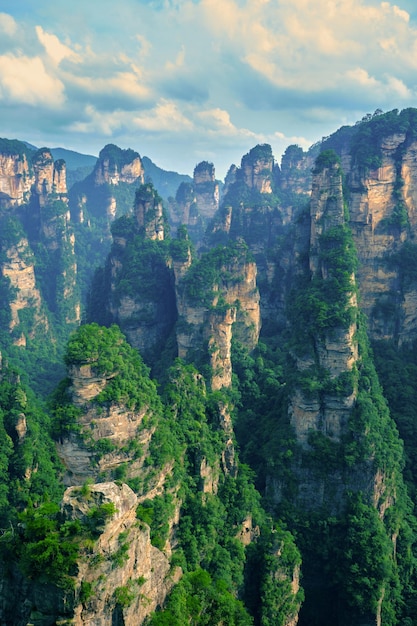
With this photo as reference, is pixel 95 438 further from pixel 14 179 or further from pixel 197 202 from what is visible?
pixel 197 202

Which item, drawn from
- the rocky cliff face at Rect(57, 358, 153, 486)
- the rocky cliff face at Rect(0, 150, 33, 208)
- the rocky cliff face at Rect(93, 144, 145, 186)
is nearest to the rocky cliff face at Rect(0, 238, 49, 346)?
the rocky cliff face at Rect(0, 150, 33, 208)

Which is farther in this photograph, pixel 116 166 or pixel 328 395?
pixel 116 166

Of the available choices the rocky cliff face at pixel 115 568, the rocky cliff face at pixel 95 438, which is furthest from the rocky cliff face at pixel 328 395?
the rocky cliff face at pixel 115 568

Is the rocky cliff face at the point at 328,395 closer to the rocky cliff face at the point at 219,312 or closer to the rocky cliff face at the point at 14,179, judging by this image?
the rocky cliff face at the point at 219,312

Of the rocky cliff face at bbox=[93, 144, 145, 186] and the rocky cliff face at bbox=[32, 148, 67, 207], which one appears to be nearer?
the rocky cliff face at bbox=[32, 148, 67, 207]

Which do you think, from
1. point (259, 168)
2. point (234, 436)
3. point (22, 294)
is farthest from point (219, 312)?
point (259, 168)

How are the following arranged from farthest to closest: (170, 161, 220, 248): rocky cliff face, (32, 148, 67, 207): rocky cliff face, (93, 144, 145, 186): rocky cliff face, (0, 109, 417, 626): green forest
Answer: (93, 144, 145, 186): rocky cliff face < (170, 161, 220, 248): rocky cliff face < (32, 148, 67, 207): rocky cliff face < (0, 109, 417, 626): green forest

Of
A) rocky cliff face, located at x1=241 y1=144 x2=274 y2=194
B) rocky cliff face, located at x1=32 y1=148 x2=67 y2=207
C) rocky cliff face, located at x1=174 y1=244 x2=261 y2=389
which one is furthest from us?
rocky cliff face, located at x1=241 y1=144 x2=274 y2=194

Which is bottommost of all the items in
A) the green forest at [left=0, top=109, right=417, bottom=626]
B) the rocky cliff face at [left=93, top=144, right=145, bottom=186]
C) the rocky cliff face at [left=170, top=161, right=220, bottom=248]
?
the green forest at [left=0, top=109, right=417, bottom=626]

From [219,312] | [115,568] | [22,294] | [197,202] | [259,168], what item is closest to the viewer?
[115,568]

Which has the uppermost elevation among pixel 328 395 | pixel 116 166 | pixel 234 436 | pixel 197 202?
pixel 116 166

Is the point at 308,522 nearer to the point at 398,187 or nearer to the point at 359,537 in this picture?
the point at 359,537

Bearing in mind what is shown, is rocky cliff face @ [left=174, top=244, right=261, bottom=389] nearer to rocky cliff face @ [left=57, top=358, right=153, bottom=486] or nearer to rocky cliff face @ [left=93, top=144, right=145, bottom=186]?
rocky cliff face @ [left=57, top=358, right=153, bottom=486]
